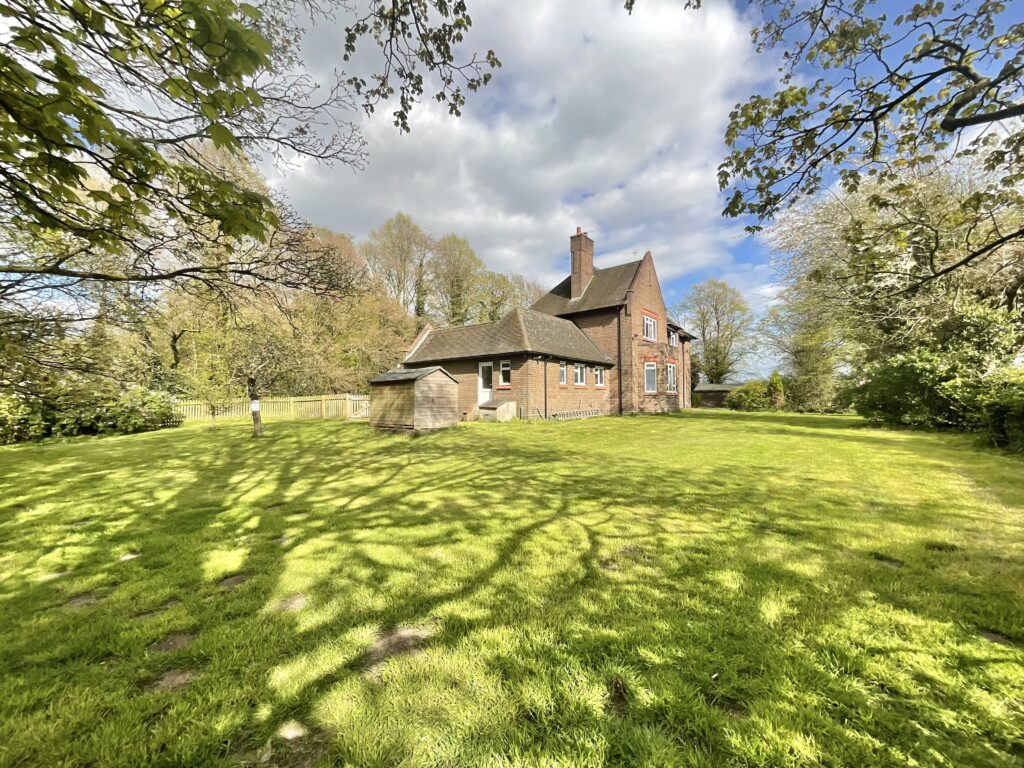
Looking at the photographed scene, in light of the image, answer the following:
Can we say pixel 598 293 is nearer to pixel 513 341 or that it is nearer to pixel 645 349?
pixel 645 349

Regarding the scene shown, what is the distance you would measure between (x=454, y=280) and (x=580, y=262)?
14208 millimetres

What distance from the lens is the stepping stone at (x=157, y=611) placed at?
3.18 meters

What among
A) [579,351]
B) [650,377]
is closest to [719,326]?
[650,377]

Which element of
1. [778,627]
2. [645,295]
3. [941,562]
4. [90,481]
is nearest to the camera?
[778,627]

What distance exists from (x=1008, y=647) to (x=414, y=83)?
7321 millimetres

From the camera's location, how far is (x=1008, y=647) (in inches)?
105

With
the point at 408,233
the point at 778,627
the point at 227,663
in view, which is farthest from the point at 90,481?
the point at 408,233

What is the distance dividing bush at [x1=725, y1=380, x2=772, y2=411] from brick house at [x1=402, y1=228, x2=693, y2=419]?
5792mm

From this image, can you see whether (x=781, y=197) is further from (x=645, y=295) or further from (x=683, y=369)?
(x=683, y=369)

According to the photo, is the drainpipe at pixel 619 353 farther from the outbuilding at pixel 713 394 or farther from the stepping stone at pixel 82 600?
the stepping stone at pixel 82 600

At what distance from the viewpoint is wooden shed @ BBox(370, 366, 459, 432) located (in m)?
15.3

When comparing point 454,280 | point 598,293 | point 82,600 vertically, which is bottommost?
point 82,600

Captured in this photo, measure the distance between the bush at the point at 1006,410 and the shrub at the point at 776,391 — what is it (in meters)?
22.0

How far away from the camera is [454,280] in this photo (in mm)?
38344
